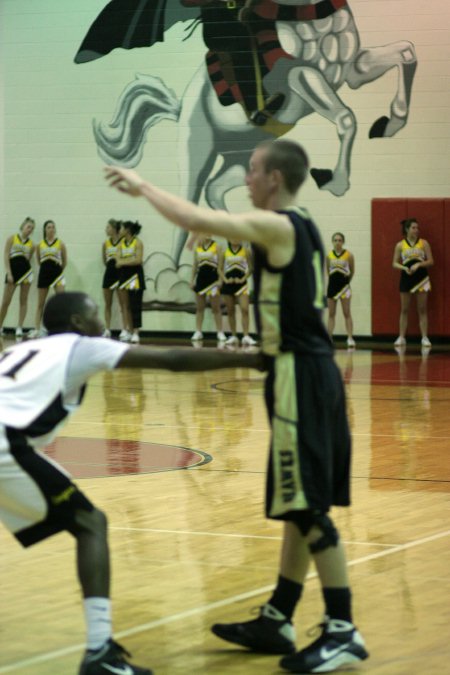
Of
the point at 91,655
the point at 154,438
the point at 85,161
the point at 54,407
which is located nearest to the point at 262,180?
the point at 54,407

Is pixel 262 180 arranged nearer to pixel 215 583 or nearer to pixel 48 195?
pixel 215 583

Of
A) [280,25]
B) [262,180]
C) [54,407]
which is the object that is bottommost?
[54,407]

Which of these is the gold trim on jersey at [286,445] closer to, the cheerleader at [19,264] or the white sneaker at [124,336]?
the white sneaker at [124,336]

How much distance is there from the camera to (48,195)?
885 inches

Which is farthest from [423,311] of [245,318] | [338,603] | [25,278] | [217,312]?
[338,603]

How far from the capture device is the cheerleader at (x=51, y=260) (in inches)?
848

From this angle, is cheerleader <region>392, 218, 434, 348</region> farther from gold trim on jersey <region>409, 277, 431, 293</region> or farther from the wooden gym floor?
the wooden gym floor

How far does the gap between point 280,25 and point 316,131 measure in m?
1.93

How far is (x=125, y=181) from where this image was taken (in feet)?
13.3

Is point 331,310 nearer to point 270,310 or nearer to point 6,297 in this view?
point 6,297

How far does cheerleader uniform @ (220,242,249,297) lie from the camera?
20328 mm

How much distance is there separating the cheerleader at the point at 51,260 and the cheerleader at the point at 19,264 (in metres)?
0.24

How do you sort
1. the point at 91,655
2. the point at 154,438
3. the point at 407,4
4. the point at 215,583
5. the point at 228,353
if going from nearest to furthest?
the point at 91,655, the point at 228,353, the point at 215,583, the point at 154,438, the point at 407,4

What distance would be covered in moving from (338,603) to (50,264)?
58.4 ft
